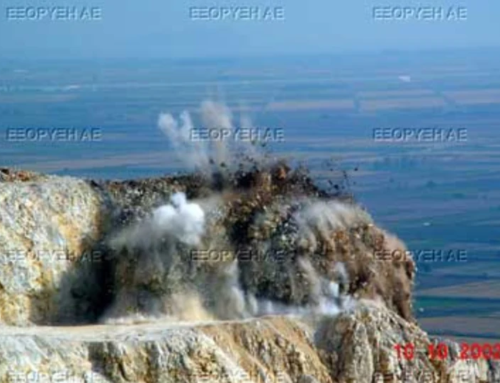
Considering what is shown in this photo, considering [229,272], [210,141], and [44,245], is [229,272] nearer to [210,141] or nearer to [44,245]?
[44,245]

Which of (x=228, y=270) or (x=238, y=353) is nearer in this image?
(x=238, y=353)

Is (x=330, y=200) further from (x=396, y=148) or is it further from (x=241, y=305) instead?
(x=396, y=148)

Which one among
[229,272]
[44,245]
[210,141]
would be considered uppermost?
[210,141]
